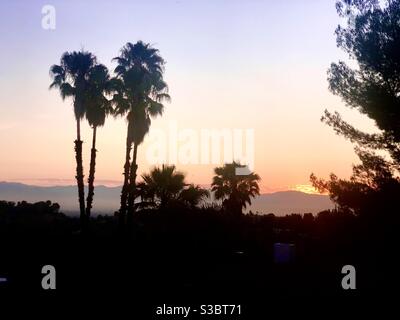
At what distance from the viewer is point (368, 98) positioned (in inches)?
737

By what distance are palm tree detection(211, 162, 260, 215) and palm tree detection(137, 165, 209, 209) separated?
23.2 feet

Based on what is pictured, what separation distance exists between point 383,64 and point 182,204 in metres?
13.0

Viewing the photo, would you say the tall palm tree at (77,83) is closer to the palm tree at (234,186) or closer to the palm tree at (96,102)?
the palm tree at (96,102)

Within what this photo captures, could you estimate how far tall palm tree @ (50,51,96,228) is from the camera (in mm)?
28891

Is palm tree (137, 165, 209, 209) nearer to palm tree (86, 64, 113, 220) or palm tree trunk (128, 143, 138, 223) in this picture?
palm tree trunk (128, 143, 138, 223)

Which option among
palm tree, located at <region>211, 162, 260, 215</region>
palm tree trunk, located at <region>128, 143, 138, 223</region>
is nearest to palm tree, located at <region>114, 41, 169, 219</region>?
palm tree trunk, located at <region>128, 143, 138, 223</region>

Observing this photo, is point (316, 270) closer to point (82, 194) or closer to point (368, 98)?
point (368, 98)

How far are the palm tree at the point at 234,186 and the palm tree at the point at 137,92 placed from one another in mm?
9014

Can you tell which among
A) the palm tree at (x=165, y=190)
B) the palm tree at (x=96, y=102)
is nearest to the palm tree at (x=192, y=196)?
the palm tree at (x=165, y=190)

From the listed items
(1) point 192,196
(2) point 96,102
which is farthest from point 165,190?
(2) point 96,102

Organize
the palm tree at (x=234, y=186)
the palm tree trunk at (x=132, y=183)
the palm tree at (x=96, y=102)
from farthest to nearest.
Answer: the palm tree at (x=234, y=186) < the palm tree at (x=96, y=102) < the palm tree trunk at (x=132, y=183)

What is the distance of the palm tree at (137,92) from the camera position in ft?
88.2
